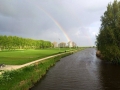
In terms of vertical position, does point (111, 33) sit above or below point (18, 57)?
above

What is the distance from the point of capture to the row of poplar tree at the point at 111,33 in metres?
44.3

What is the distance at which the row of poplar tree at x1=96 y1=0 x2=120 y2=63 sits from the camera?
4434cm

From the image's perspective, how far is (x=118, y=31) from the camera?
43.8 meters

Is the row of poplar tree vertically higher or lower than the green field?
higher

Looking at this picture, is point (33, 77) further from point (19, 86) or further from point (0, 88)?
point (0, 88)

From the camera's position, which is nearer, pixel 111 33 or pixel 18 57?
pixel 111 33

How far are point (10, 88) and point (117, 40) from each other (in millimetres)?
36110

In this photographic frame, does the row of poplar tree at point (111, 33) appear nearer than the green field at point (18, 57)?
No

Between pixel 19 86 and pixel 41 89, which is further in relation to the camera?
pixel 41 89

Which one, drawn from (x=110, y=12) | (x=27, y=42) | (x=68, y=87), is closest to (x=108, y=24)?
(x=110, y=12)

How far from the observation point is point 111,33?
44.1 metres

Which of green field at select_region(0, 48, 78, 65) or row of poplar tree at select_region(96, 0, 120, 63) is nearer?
green field at select_region(0, 48, 78, 65)

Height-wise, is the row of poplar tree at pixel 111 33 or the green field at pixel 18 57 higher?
the row of poplar tree at pixel 111 33

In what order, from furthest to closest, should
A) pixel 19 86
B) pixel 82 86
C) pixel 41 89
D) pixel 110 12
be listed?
pixel 110 12, pixel 82 86, pixel 41 89, pixel 19 86
